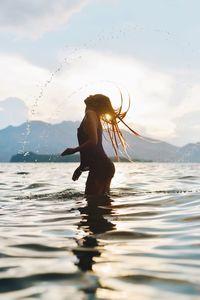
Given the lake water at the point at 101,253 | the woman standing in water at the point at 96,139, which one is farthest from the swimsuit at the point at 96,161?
the lake water at the point at 101,253

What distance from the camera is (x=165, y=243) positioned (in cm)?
568

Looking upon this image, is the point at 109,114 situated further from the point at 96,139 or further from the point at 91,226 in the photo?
the point at 91,226

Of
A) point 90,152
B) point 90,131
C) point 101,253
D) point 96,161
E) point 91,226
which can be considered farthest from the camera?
point 96,161

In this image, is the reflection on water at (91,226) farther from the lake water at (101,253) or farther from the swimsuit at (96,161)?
the swimsuit at (96,161)

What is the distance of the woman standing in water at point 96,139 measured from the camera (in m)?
9.54

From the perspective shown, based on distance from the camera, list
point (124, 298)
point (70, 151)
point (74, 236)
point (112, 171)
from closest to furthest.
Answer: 1. point (124, 298)
2. point (74, 236)
3. point (70, 151)
4. point (112, 171)

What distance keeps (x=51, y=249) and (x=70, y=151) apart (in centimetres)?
396

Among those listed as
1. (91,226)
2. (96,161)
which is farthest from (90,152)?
(91,226)

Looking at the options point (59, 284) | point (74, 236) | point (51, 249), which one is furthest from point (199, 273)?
point (74, 236)

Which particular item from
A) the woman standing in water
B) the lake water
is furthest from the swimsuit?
the lake water

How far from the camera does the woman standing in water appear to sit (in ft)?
31.3

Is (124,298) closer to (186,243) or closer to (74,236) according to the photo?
(186,243)

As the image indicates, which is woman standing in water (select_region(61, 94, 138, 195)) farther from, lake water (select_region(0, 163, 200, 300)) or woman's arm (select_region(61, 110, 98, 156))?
lake water (select_region(0, 163, 200, 300))

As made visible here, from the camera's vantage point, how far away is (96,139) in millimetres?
9555
